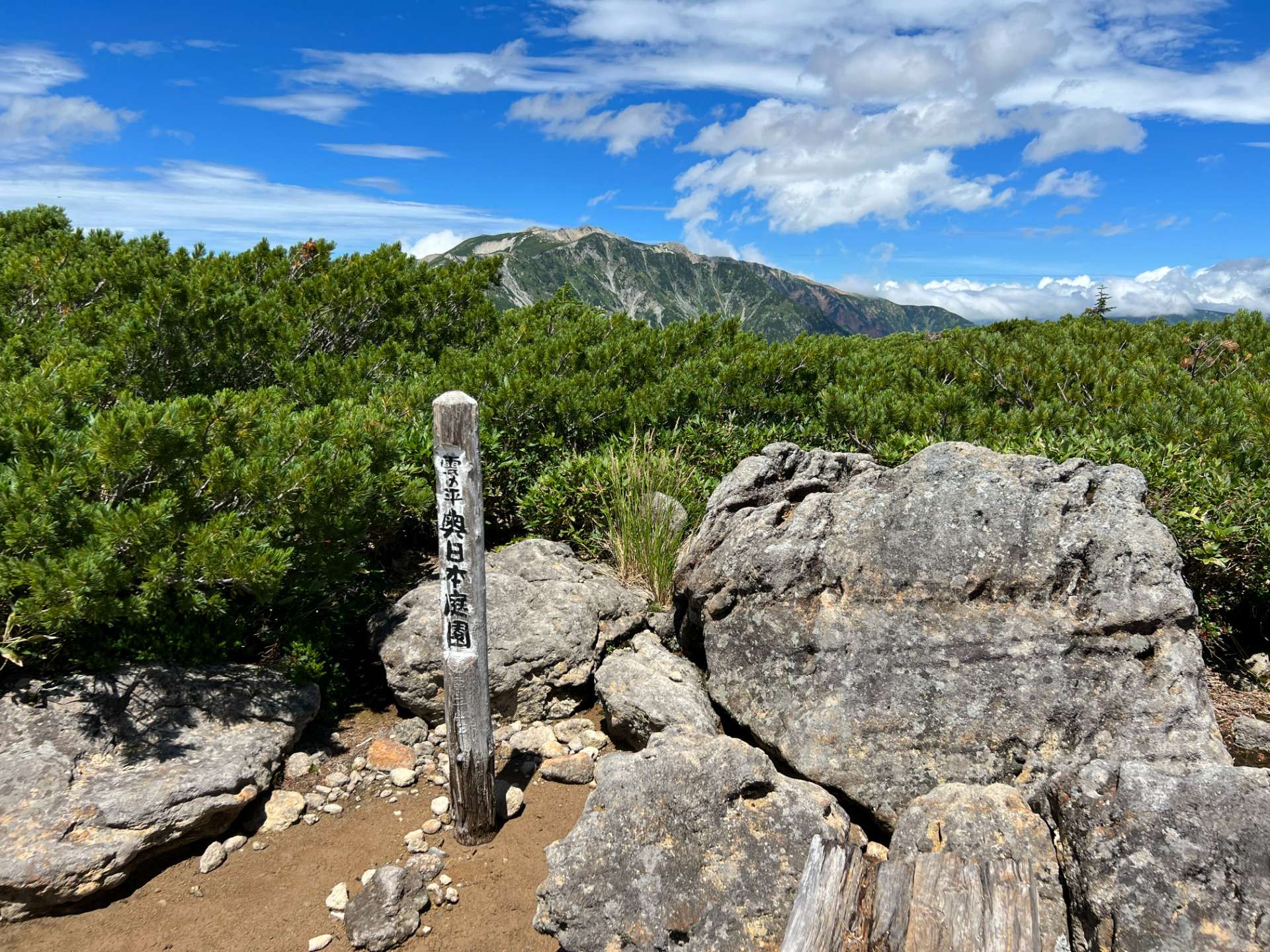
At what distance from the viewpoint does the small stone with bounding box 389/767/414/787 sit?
5.25 m

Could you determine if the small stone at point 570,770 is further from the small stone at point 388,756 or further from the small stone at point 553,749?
the small stone at point 388,756

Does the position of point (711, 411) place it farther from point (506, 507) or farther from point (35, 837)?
point (35, 837)

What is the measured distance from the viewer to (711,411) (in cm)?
878

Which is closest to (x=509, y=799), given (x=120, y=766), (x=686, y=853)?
(x=686, y=853)

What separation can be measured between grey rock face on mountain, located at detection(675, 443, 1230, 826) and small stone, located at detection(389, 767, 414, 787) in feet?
6.97

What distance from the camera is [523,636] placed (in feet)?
19.5

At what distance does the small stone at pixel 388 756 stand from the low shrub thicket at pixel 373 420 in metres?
0.70

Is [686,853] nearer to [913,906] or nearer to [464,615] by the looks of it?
[913,906]

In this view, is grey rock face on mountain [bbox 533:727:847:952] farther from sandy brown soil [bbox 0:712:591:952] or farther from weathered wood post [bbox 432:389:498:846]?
weathered wood post [bbox 432:389:498:846]

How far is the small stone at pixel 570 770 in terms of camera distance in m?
5.39

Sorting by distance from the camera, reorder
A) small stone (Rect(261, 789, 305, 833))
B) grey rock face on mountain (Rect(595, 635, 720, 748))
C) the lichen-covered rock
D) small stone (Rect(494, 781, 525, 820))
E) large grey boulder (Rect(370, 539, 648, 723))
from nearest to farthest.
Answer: the lichen-covered rock
small stone (Rect(261, 789, 305, 833))
small stone (Rect(494, 781, 525, 820))
grey rock face on mountain (Rect(595, 635, 720, 748))
large grey boulder (Rect(370, 539, 648, 723))

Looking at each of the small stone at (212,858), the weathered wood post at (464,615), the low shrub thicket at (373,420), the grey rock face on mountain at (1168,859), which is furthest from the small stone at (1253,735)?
the small stone at (212,858)

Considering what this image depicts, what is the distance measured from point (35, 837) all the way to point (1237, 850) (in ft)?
18.4

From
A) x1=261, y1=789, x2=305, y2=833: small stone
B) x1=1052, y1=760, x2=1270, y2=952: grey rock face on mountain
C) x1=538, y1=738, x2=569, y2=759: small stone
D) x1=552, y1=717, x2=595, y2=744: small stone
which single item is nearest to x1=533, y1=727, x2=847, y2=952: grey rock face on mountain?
x1=1052, y1=760, x2=1270, y2=952: grey rock face on mountain
